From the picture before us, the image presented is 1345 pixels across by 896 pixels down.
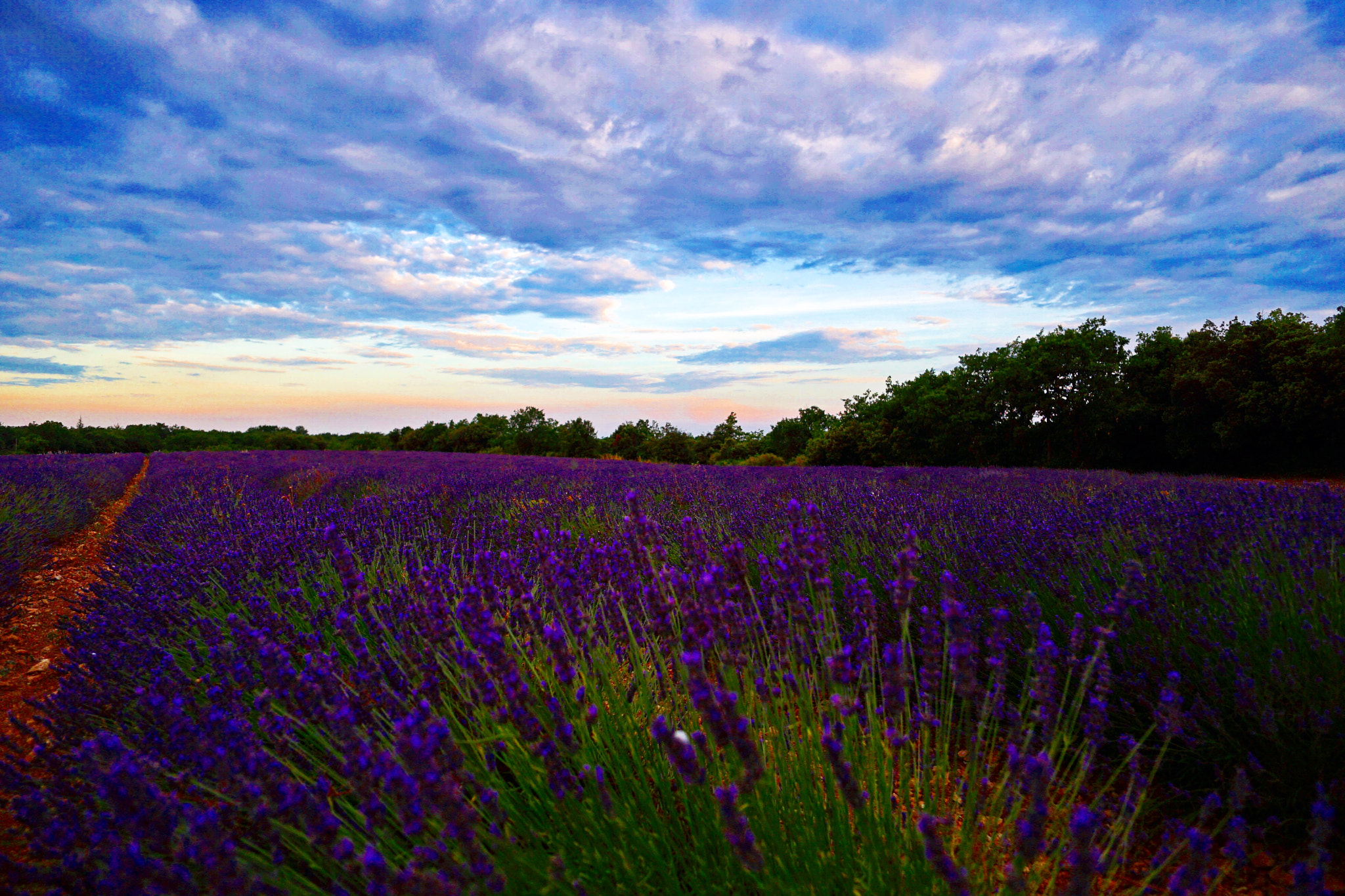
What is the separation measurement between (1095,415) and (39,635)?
24437mm

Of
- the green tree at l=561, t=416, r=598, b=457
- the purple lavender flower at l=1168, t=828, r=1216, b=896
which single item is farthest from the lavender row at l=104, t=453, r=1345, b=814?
the green tree at l=561, t=416, r=598, b=457

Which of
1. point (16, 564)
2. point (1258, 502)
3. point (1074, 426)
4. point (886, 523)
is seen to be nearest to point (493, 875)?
point (886, 523)

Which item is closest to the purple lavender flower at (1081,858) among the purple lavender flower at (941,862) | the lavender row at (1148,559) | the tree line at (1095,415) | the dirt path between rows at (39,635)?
the purple lavender flower at (941,862)

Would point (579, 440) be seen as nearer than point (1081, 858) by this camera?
No

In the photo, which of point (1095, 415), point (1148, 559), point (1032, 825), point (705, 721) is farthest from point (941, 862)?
point (1095, 415)

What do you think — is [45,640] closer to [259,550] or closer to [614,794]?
[259,550]

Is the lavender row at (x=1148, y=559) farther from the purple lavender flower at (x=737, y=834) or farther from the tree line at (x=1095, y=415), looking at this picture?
the tree line at (x=1095, y=415)

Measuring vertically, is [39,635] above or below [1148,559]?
below

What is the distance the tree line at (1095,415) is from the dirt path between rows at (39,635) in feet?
57.4

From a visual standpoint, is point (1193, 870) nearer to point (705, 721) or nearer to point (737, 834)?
point (737, 834)

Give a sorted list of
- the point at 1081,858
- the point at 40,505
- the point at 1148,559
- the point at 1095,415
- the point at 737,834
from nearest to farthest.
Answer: the point at 1081,858 < the point at 737,834 < the point at 1148,559 < the point at 40,505 < the point at 1095,415

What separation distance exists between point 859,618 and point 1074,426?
2272cm

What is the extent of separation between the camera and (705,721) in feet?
3.99

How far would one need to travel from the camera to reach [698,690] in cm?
98
